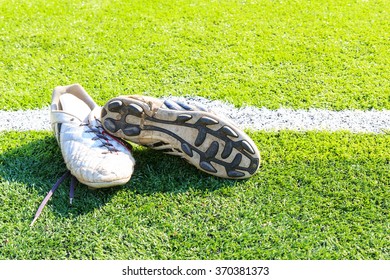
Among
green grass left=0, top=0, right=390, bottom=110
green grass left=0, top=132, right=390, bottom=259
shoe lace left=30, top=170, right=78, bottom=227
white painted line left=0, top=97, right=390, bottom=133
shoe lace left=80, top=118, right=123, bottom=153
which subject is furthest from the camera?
green grass left=0, top=0, right=390, bottom=110

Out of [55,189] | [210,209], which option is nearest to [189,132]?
[210,209]

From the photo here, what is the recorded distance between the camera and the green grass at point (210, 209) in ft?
6.88

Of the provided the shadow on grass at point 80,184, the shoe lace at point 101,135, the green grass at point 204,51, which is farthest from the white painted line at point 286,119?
the shoe lace at point 101,135

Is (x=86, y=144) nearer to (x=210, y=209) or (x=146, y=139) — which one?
(x=146, y=139)

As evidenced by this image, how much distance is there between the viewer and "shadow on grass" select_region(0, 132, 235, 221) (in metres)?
2.30

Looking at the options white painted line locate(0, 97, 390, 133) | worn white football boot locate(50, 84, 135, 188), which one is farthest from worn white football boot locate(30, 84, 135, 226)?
white painted line locate(0, 97, 390, 133)

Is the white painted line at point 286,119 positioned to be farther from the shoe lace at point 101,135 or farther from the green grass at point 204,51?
the shoe lace at point 101,135

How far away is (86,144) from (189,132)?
0.51 meters

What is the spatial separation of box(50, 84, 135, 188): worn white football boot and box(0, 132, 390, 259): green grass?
108 millimetres

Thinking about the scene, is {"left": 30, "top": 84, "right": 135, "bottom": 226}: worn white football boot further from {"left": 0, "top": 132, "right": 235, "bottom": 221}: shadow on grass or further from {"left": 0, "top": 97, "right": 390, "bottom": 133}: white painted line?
{"left": 0, "top": 97, "right": 390, "bottom": 133}: white painted line

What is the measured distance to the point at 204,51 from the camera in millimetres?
3426

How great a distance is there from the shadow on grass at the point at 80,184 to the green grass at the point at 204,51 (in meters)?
0.46

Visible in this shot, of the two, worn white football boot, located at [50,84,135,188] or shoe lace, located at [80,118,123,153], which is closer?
worn white football boot, located at [50,84,135,188]
